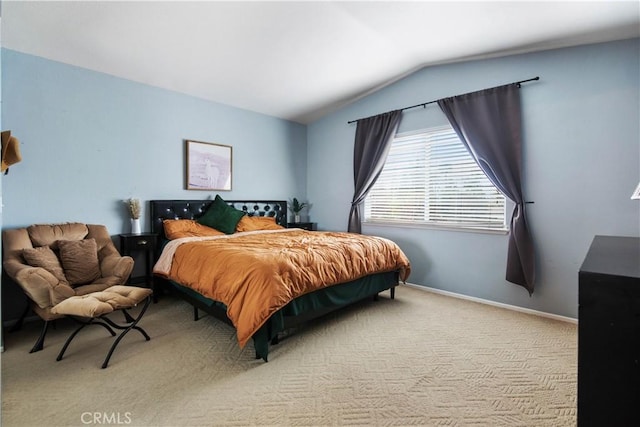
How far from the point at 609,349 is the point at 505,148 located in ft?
9.84

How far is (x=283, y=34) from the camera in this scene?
3014 millimetres

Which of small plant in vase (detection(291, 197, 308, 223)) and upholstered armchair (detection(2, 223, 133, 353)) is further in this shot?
small plant in vase (detection(291, 197, 308, 223))

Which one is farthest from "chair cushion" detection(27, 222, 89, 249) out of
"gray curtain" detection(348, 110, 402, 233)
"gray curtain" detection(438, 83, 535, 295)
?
"gray curtain" detection(438, 83, 535, 295)

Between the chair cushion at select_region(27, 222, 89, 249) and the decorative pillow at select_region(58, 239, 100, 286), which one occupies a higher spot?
the chair cushion at select_region(27, 222, 89, 249)

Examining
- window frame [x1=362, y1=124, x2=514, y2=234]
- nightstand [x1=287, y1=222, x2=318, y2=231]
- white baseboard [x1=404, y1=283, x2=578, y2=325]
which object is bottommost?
white baseboard [x1=404, y1=283, x2=578, y2=325]

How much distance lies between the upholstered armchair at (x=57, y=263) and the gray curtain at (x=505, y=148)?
3959 mm

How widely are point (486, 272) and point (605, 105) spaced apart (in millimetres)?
2014

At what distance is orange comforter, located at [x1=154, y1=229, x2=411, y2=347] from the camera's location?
2182 mm

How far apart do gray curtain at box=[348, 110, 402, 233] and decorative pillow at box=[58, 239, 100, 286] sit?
334cm

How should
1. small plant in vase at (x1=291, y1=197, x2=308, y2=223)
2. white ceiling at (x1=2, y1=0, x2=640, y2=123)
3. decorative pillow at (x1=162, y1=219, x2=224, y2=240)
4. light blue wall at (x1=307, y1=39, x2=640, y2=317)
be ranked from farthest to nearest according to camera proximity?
small plant in vase at (x1=291, y1=197, x2=308, y2=223) → decorative pillow at (x1=162, y1=219, x2=224, y2=240) → light blue wall at (x1=307, y1=39, x2=640, y2=317) → white ceiling at (x1=2, y1=0, x2=640, y2=123)

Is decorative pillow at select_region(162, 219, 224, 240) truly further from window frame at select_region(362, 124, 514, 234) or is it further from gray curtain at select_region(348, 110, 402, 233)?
window frame at select_region(362, 124, 514, 234)

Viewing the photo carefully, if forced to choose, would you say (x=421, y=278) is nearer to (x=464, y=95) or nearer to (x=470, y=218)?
(x=470, y=218)

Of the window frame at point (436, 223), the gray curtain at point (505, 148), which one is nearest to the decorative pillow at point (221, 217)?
the window frame at point (436, 223)

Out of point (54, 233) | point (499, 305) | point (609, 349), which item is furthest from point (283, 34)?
point (499, 305)
